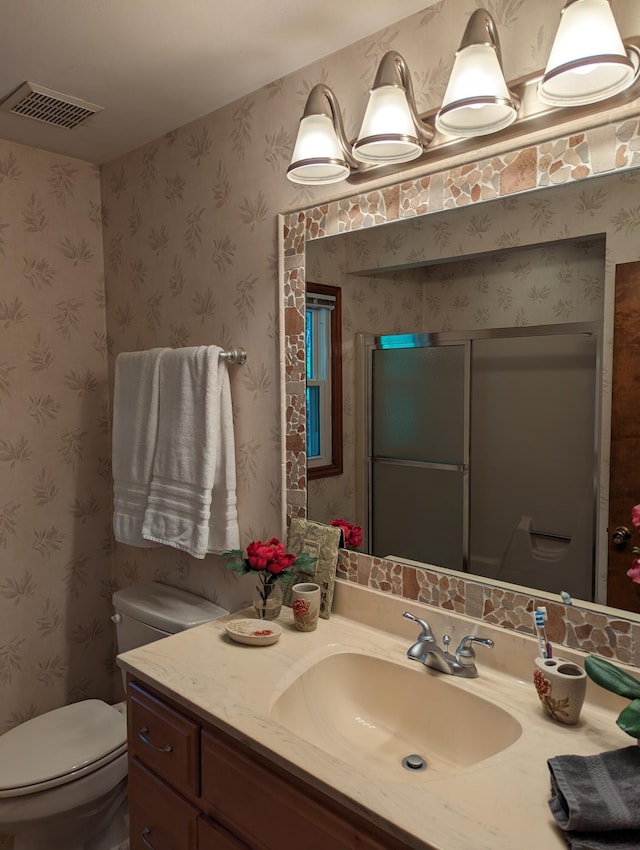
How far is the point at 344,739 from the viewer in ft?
4.24

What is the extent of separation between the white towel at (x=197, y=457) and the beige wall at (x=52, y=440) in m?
0.59

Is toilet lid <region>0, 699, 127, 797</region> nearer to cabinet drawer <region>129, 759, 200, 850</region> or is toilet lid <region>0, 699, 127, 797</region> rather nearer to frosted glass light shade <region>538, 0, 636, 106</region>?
cabinet drawer <region>129, 759, 200, 850</region>

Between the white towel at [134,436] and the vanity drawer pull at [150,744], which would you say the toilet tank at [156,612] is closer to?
the white towel at [134,436]

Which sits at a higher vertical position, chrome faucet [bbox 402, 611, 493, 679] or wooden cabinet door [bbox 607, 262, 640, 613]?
wooden cabinet door [bbox 607, 262, 640, 613]

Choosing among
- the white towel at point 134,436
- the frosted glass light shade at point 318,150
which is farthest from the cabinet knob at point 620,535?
the white towel at point 134,436

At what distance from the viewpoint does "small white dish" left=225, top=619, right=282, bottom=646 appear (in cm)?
144

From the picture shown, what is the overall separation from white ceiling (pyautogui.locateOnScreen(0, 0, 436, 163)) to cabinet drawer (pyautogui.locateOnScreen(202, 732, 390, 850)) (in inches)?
61.8

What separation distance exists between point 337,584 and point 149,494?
71cm

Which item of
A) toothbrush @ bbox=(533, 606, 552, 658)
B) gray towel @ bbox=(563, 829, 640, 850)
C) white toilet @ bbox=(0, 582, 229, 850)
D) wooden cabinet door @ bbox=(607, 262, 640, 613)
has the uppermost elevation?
wooden cabinet door @ bbox=(607, 262, 640, 613)

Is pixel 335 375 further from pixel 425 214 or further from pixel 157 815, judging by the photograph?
pixel 157 815

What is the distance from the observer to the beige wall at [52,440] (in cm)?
213

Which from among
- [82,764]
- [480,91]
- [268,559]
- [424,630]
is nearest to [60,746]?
[82,764]

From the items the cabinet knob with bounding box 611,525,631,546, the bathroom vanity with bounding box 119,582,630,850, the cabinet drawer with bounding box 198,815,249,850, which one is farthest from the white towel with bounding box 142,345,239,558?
the cabinet knob with bounding box 611,525,631,546

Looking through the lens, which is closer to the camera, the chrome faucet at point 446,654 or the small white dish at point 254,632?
the chrome faucet at point 446,654
